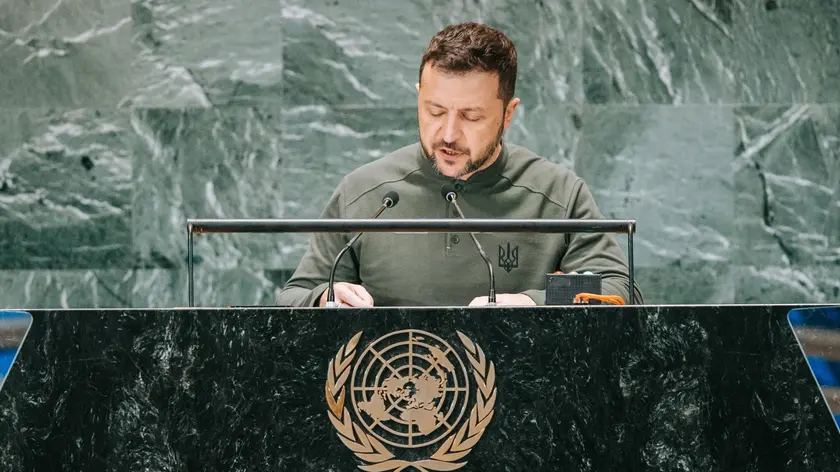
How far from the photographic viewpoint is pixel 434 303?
10.8ft

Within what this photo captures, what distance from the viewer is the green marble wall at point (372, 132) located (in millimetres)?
4941

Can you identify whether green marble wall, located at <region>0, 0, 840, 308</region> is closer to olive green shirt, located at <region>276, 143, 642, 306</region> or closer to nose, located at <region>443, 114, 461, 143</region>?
olive green shirt, located at <region>276, 143, 642, 306</region>

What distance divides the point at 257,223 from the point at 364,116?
2780mm

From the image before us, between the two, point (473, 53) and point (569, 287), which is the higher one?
point (473, 53)

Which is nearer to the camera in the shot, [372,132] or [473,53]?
[473,53]

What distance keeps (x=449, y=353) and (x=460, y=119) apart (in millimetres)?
1529

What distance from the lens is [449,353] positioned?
2016 mm

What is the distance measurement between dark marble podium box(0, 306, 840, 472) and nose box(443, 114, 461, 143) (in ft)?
4.79

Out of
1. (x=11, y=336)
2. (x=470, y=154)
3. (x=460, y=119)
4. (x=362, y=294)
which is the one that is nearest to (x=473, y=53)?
(x=460, y=119)

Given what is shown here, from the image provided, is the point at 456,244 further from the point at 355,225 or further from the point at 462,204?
the point at 355,225

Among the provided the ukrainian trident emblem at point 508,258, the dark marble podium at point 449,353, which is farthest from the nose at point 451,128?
the dark marble podium at point 449,353

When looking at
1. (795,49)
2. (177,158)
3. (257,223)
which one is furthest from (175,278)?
(795,49)

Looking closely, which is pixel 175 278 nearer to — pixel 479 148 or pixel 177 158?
pixel 177 158

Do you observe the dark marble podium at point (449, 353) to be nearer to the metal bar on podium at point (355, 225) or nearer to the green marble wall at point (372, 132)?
the metal bar on podium at point (355, 225)
